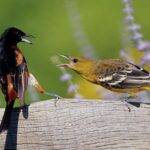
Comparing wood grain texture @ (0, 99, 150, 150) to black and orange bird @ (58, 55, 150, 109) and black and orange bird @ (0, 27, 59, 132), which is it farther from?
black and orange bird @ (58, 55, 150, 109)

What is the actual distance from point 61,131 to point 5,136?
32cm

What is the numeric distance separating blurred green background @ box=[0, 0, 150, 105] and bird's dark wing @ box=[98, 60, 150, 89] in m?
3.71

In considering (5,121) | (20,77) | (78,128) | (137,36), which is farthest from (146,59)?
(5,121)

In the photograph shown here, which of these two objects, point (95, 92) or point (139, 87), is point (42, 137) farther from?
point (95, 92)

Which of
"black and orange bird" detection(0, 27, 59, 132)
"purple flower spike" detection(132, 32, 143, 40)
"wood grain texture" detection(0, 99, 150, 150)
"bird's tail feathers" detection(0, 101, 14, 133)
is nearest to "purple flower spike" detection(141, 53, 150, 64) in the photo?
"purple flower spike" detection(132, 32, 143, 40)

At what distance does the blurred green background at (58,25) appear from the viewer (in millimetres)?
10711

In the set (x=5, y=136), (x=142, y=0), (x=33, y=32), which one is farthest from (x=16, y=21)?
(x=5, y=136)

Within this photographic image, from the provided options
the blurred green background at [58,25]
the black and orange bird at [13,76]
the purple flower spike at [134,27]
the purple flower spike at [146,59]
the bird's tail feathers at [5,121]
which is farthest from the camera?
the blurred green background at [58,25]

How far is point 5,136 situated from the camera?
4.82m

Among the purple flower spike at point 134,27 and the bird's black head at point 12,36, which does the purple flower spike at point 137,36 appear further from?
the bird's black head at point 12,36

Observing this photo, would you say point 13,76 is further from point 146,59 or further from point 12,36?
point 146,59

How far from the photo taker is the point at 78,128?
4.75 meters

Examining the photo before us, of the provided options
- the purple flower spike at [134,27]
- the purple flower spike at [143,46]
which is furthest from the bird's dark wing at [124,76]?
the purple flower spike at [134,27]

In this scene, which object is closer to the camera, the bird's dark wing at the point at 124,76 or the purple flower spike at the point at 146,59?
the purple flower spike at the point at 146,59
